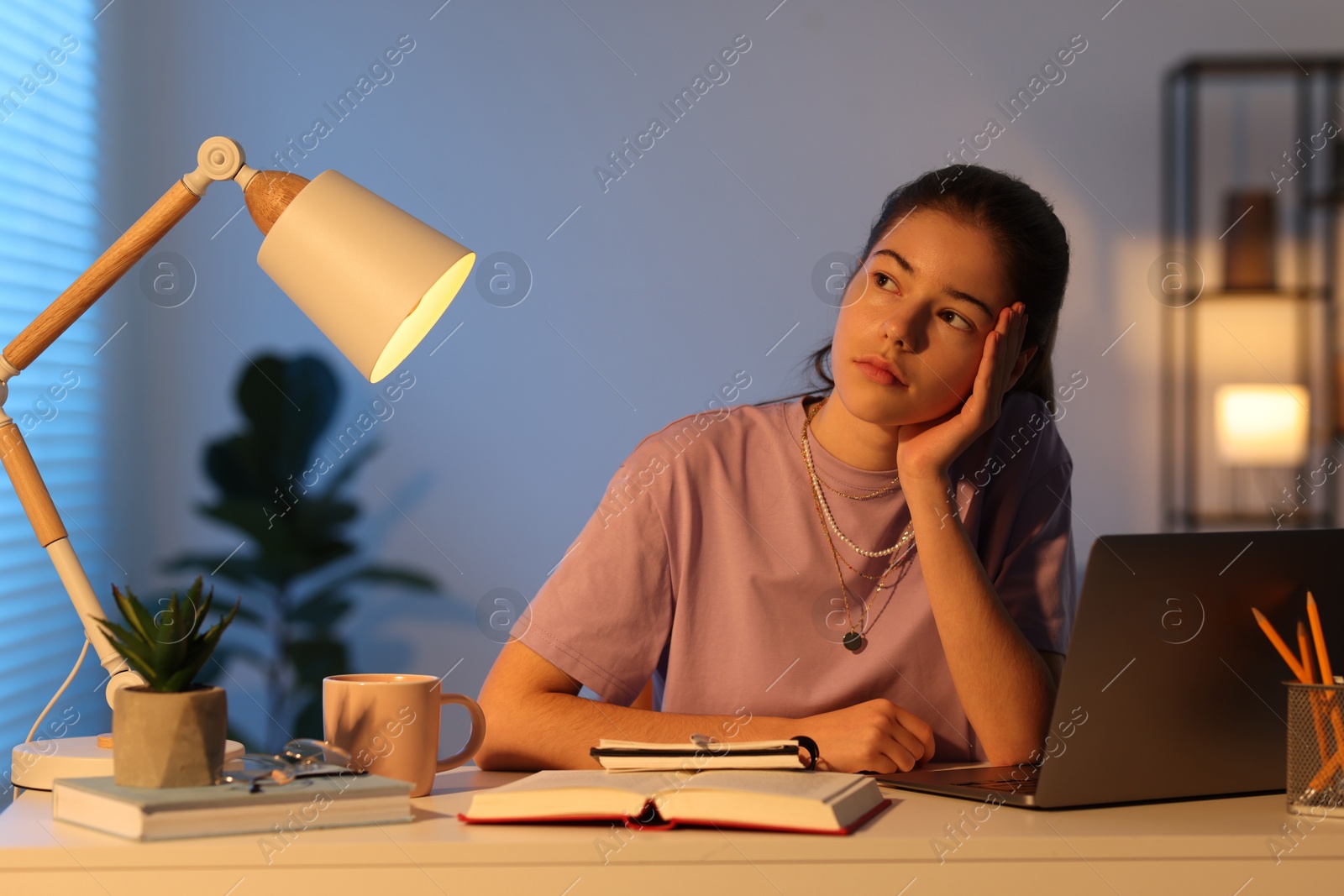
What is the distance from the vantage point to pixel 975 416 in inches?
52.7

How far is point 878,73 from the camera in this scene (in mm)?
3184

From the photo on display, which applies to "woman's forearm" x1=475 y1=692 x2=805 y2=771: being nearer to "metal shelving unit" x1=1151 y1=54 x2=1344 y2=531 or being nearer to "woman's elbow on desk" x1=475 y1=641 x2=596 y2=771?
"woman's elbow on desk" x1=475 y1=641 x2=596 y2=771

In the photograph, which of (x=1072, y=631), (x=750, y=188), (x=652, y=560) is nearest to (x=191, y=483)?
(x=750, y=188)

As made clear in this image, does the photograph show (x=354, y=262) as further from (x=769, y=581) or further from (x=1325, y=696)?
(x=1325, y=696)

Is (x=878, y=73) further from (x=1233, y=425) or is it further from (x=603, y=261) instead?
(x=1233, y=425)

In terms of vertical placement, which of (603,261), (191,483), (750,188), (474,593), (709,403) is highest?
(750,188)

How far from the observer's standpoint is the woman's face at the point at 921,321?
1356mm

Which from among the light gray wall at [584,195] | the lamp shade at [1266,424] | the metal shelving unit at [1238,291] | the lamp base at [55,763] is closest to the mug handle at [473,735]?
the lamp base at [55,763]

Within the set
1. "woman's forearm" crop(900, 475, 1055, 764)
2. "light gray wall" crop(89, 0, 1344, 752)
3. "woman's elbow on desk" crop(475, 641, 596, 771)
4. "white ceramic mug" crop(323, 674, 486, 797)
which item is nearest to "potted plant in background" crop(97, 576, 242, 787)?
"white ceramic mug" crop(323, 674, 486, 797)

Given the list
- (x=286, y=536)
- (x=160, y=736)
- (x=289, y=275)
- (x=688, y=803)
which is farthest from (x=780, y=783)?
(x=286, y=536)

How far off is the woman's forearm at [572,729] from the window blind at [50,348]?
1.45 meters

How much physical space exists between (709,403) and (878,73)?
3.26ft

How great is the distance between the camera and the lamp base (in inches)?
38.2

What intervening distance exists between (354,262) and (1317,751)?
2.73 feet
